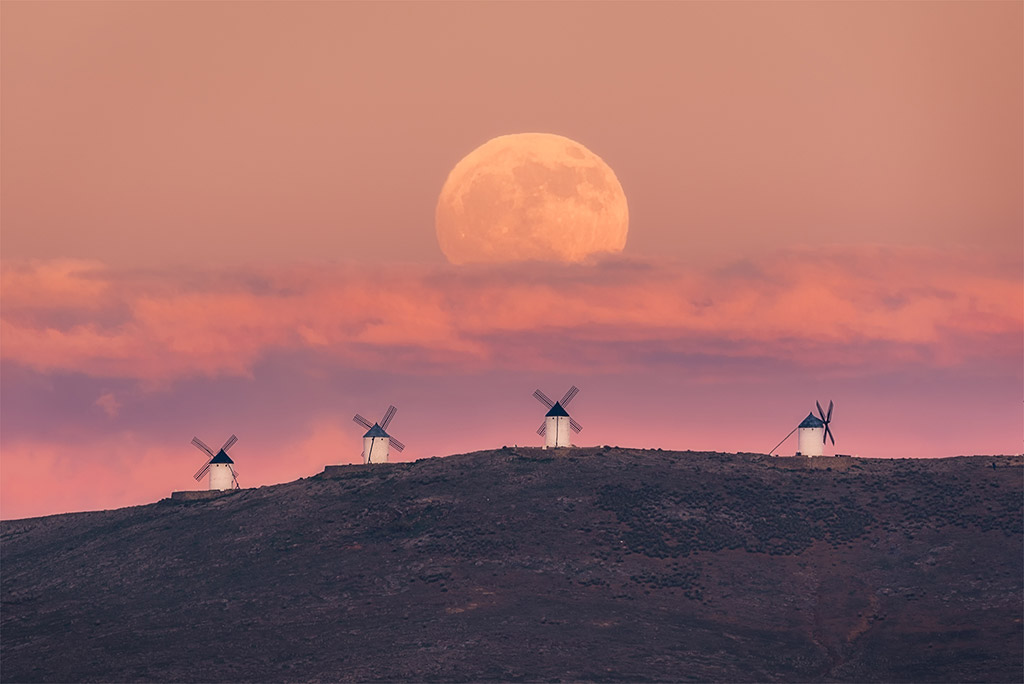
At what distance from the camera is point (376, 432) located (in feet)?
414

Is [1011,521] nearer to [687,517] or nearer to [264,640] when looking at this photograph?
[687,517]

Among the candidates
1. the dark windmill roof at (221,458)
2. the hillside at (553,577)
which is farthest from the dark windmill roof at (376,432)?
the dark windmill roof at (221,458)

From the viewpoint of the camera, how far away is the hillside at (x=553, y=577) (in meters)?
87.4

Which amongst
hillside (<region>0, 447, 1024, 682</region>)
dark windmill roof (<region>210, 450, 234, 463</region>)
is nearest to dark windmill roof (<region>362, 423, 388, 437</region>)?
hillside (<region>0, 447, 1024, 682</region>)

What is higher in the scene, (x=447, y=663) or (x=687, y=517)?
(x=687, y=517)

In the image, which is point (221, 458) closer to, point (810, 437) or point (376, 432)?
point (376, 432)

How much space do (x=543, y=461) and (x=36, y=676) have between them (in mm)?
41128

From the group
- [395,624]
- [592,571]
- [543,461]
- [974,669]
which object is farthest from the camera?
[543,461]

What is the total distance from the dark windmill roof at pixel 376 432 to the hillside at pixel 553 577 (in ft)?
12.8

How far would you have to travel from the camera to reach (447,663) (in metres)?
85.4

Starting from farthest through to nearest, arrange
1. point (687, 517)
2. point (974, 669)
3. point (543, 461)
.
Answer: point (543, 461)
point (687, 517)
point (974, 669)

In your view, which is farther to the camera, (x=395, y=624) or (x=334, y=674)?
(x=395, y=624)

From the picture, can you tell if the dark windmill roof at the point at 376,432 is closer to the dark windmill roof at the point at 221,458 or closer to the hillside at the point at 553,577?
the hillside at the point at 553,577

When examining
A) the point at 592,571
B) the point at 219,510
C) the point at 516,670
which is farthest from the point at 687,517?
the point at 219,510
